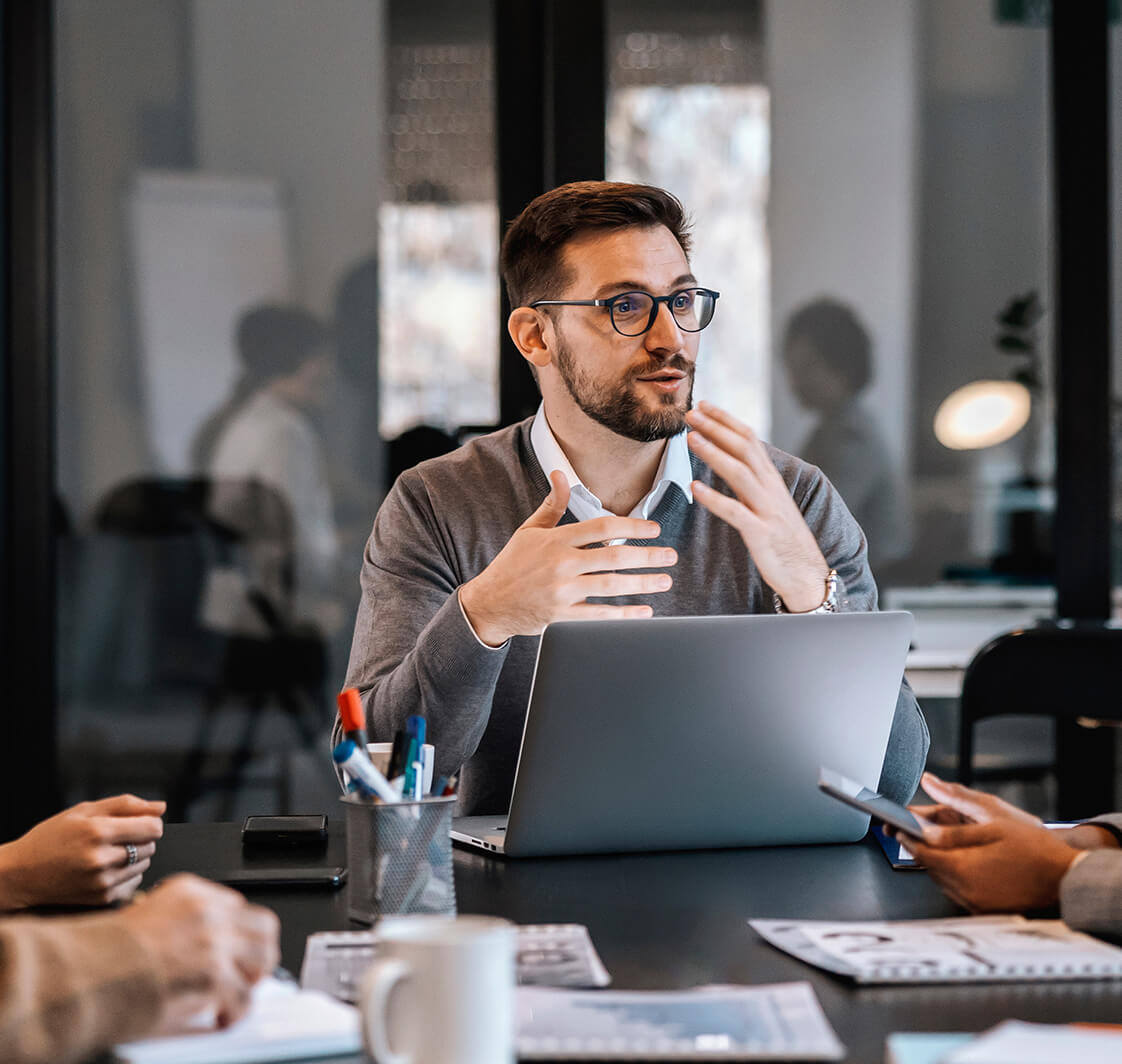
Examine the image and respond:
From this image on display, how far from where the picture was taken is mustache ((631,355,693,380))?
76.4 inches

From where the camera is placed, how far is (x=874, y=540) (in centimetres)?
322

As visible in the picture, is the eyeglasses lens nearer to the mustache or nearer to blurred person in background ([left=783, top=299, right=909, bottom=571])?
the mustache

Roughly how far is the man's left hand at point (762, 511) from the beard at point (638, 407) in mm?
318

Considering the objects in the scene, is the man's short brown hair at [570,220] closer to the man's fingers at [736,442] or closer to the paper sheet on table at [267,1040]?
the man's fingers at [736,442]

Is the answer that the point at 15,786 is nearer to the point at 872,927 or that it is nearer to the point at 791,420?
the point at 791,420

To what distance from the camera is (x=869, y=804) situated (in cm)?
121

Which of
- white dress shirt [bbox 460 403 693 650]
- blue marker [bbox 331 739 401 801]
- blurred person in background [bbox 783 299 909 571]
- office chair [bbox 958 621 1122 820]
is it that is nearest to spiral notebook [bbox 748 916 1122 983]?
blue marker [bbox 331 739 401 801]

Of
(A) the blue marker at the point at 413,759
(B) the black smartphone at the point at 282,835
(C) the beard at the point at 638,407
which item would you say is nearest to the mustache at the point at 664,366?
(C) the beard at the point at 638,407

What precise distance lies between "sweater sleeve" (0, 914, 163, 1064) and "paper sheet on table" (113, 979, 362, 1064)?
0.07 feet

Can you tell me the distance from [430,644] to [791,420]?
1819mm

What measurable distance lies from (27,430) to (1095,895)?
9.10 ft

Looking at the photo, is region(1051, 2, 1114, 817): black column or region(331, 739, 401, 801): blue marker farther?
region(1051, 2, 1114, 817): black column

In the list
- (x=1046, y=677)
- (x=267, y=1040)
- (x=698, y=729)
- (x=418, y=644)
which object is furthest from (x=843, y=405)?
(x=267, y=1040)

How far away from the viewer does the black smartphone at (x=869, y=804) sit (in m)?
1.18
